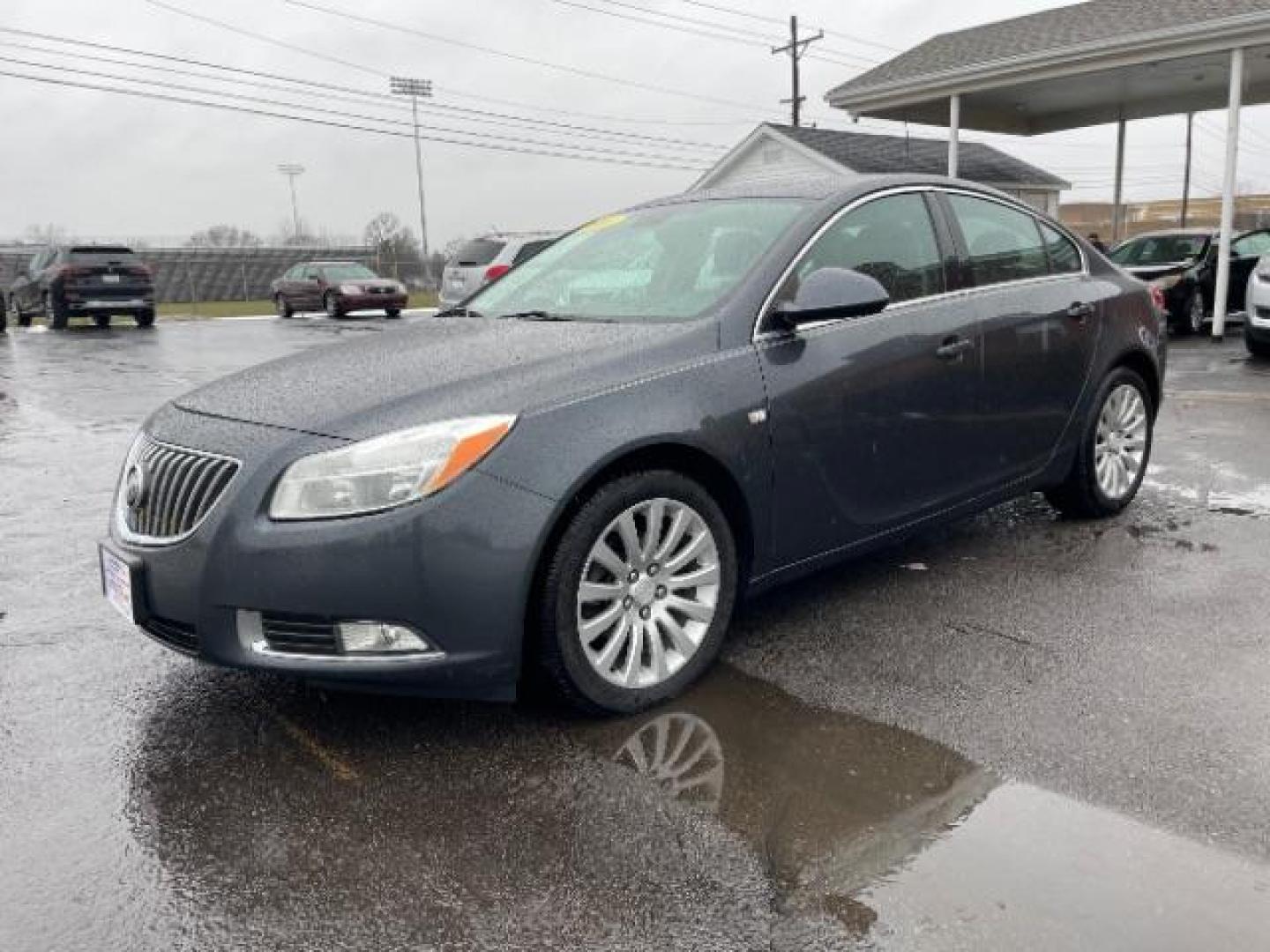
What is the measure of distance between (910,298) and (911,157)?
24.3 metres

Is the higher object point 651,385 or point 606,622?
point 651,385

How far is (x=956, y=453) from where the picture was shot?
4.26 meters

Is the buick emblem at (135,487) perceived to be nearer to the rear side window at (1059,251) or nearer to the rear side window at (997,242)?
the rear side window at (997,242)

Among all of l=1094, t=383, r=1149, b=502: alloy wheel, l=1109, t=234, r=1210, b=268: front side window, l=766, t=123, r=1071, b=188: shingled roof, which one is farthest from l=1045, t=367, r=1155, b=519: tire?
l=766, t=123, r=1071, b=188: shingled roof

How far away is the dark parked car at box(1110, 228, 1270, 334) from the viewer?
49.2 ft

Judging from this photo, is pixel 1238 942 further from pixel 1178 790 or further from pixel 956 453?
pixel 956 453

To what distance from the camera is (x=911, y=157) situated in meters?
26.7

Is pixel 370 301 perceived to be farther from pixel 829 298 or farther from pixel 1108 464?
pixel 829 298

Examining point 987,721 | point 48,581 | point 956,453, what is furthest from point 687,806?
point 48,581

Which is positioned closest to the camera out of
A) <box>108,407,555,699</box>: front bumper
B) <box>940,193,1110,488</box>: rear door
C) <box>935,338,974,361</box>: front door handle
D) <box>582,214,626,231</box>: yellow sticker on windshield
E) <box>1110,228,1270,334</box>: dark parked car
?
<box>108,407,555,699</box>: front bumper

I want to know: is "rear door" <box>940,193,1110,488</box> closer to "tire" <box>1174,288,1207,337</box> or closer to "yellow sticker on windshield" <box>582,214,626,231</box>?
"yellow sticker on windshield" <box>582,214,626,231</box>

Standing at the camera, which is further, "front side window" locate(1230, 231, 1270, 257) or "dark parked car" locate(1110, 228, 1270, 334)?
"front side window" locate(1230, 231, 1270, 257)

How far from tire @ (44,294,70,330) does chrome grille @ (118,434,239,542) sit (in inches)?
821

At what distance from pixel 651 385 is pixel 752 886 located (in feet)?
4.79
